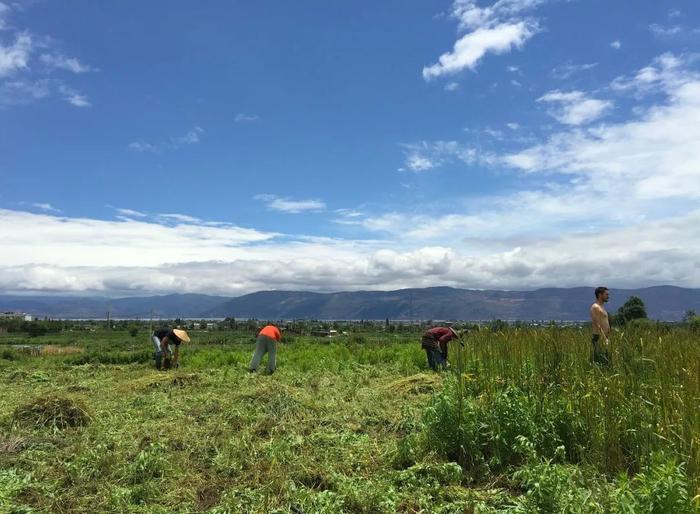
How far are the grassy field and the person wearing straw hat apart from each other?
5504 mm

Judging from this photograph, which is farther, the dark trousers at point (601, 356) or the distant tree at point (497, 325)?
the distant tree at point (497, 325)

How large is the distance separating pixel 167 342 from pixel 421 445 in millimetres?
10191

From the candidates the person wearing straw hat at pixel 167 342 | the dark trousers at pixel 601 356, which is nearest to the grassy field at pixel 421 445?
the dark trousers at pixel 601 356

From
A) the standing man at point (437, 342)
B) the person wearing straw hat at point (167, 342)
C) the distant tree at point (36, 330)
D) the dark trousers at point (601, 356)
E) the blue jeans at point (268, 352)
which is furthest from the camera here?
the distant tree at point (36, 330)

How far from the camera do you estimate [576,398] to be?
17.9 ft

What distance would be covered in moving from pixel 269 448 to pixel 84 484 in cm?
175

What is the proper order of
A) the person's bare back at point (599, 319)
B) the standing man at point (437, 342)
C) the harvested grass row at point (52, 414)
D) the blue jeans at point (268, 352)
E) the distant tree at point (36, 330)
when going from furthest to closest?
the distant tree at point (36, 330) < the blue jeans at point (268, 352) < the standing man at point (437, 342) < the person's bare back at point (599, 319) < the harvested grass row at point (52, 414)

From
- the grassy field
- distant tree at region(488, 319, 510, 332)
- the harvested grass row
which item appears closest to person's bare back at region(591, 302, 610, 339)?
the grassy field

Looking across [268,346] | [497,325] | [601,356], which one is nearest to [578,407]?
[601,356]

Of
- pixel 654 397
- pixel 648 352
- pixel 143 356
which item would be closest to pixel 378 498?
pixel 654 397

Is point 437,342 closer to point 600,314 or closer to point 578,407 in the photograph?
A: point 600,314

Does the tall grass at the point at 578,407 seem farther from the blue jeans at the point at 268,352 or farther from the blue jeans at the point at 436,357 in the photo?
the blue jeans at the point at 268,352

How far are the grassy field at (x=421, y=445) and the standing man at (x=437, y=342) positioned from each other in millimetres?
4086

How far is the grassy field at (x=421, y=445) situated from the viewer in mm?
4082
